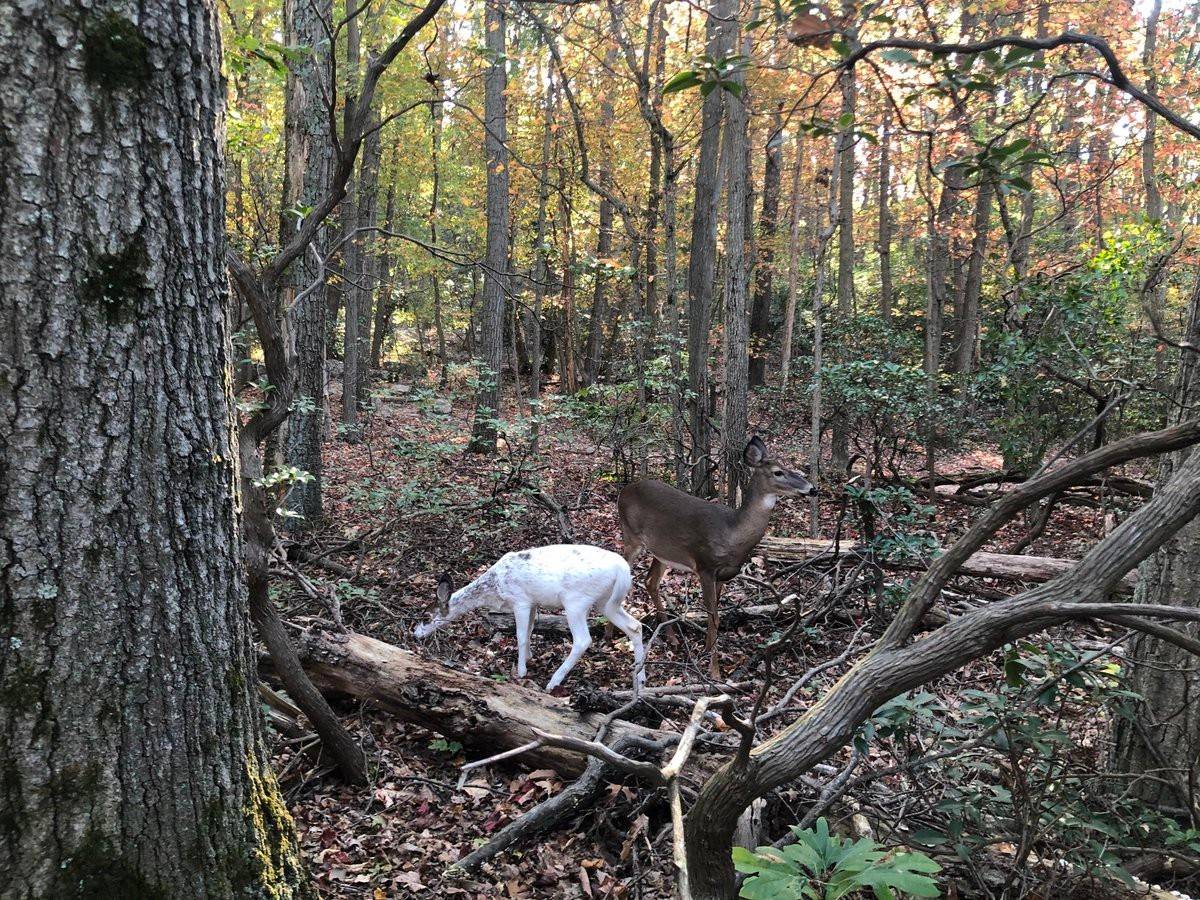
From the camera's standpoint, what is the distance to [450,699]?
174 inches

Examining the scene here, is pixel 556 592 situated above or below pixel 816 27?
below

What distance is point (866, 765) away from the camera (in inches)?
155

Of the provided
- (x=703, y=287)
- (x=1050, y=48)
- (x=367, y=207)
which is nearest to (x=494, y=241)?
(x=703, y=287)

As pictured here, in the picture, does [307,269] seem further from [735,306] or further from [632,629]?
[632,629]

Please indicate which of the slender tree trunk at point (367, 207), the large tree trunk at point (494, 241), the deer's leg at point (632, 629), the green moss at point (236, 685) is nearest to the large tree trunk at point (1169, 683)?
the deer's leg at point (632, 629)

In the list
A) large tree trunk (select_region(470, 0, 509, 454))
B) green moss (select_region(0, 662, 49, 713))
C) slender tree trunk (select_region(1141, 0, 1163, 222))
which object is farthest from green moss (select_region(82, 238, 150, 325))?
slender tree trunk (select_region(1141, 0, 1163, 222))

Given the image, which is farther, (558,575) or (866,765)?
(558,575)

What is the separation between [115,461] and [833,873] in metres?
2.16

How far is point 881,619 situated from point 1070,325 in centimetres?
579

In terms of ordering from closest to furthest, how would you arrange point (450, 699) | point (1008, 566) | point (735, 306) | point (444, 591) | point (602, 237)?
point (450, 699), point (444, 591), point (1008, 566), point (735, 306), point (602, 237)

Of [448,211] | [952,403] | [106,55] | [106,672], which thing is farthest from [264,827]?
[448,211]

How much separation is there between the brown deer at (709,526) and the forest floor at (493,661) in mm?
491

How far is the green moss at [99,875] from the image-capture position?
181 cm

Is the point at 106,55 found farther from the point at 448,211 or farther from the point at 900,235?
the point at 900,235
